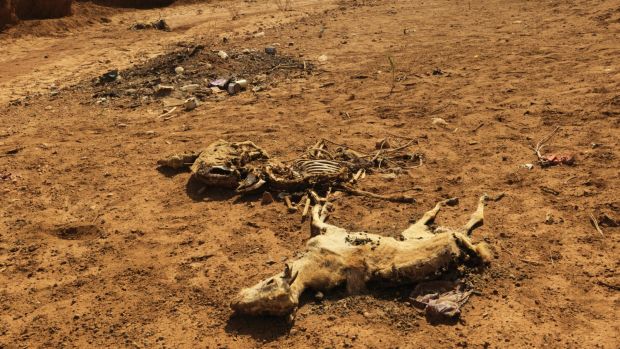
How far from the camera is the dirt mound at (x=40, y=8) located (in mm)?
10840

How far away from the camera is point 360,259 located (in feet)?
10.6

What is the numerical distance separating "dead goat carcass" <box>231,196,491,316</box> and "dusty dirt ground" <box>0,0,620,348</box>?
0.10 meters

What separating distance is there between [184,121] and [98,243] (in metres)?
2.42

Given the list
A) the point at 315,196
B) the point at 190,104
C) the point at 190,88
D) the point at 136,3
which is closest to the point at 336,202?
the point at 315,196

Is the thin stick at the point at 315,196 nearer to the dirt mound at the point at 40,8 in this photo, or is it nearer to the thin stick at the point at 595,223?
the thin stick at the point at 595,223

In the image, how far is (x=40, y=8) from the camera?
11.1 m

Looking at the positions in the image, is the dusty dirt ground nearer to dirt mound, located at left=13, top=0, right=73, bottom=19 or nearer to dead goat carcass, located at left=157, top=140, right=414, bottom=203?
dead goat carcass, located at left=157, top=140, right=414, bottom=203

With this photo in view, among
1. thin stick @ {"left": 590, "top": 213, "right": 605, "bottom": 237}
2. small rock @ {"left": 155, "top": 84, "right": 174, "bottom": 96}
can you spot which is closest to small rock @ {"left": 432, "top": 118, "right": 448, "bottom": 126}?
thin stick @ {"left": 590, "top": 213, "right": 605, "bottom": 237}

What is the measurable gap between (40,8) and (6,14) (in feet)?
2.95

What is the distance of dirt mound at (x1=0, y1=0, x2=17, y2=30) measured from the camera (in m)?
10.2

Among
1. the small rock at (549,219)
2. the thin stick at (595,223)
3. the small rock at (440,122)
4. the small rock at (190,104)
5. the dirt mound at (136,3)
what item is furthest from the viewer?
the dirt mound at (136,3)

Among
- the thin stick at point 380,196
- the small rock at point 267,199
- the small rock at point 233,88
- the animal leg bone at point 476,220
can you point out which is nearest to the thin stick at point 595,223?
the animal leg bone at point 476,220

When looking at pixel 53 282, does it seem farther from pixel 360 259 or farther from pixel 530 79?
pixel 530 79

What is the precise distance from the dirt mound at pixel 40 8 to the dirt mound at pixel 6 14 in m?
0.31
